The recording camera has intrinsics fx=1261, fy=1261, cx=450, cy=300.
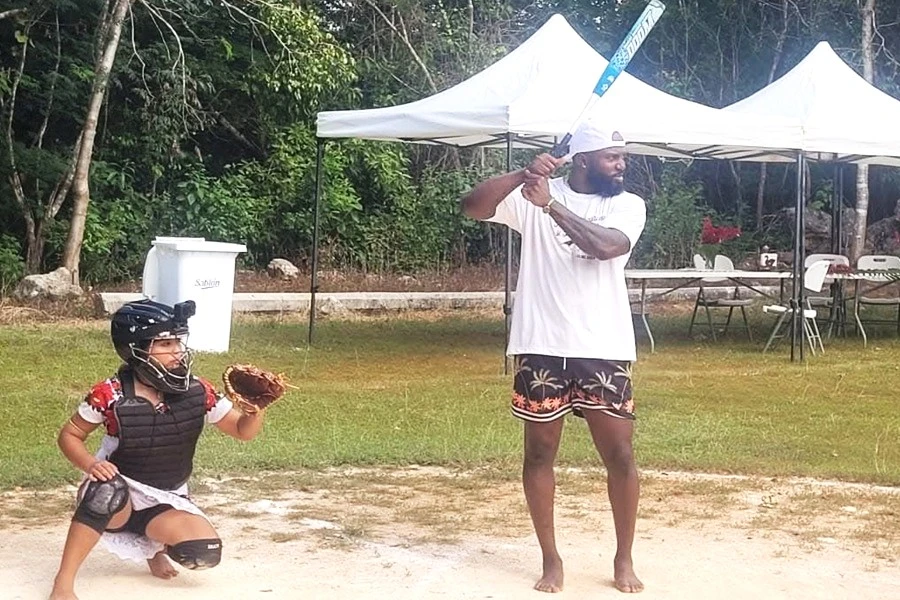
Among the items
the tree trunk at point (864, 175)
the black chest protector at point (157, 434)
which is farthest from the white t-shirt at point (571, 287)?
the tree trunk at point (864, 175)

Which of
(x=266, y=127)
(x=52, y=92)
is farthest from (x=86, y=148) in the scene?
(x=266, y=127)

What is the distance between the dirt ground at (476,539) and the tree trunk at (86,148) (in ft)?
30.5

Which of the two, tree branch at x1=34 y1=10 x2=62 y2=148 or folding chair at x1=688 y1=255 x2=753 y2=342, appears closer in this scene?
folding chair at x1=688 y1=255 x2=753 y2=342

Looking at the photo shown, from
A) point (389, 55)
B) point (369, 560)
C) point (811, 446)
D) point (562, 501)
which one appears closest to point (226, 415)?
point (369, 560)

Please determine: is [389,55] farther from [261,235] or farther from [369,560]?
[369,560]

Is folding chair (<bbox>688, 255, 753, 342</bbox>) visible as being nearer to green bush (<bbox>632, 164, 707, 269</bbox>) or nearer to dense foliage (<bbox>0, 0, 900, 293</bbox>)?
green bush (<bbox>632, 164, 707, 269</bbox>)

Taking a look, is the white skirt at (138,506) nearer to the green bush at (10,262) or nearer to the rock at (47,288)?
the rock at (47,288)

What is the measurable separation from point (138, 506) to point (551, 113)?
235 inches

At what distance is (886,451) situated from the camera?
22.2 feet

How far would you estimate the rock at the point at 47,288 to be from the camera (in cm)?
1346

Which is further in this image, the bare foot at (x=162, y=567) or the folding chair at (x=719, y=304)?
the folding chair at (x=719, y=304)

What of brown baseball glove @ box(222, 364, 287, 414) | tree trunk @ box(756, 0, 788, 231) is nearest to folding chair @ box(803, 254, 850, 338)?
tree trunk @ box(756, 0, 788, 231)

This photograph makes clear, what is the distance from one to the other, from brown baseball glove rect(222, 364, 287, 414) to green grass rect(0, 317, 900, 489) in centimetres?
202

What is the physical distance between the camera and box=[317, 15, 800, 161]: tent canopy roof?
30.7ft
